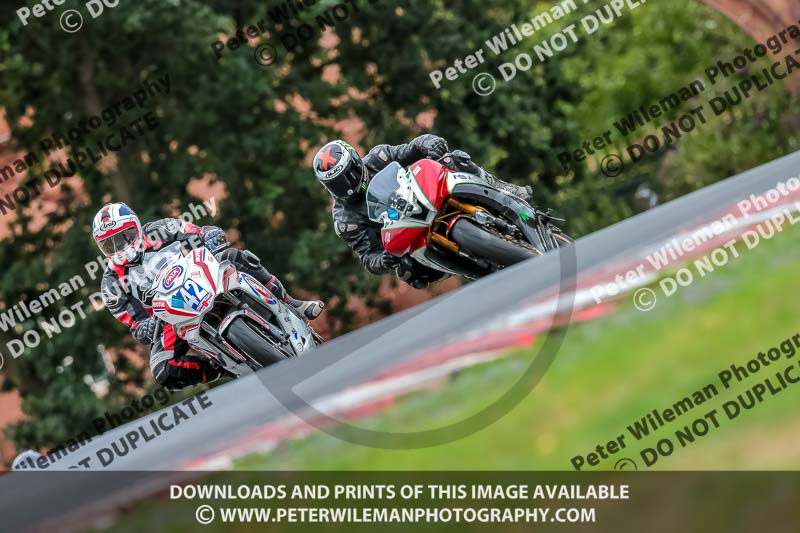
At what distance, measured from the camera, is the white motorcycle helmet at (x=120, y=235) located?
9203mm

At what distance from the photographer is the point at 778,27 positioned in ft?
60.3

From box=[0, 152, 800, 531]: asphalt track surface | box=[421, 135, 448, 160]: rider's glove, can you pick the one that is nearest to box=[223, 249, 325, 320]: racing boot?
box=[421, 135, 448, 160]: rider's glove

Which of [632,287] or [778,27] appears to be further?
[778,27]

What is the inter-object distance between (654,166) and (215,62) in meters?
11.0

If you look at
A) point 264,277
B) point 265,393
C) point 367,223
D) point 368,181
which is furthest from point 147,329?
point 265,393

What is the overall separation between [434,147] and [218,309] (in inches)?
80.6

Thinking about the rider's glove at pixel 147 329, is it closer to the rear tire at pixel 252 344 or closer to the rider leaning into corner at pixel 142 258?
the rider leaning into corner at pixel 142 258

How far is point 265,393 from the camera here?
10.8ft

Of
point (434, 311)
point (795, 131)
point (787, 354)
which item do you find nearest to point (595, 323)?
point (787, 354)

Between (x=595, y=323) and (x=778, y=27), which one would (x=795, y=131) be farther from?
(x=595, y=323)

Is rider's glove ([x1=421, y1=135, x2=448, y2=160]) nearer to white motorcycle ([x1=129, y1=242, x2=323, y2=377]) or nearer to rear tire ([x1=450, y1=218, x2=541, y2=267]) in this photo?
rear tire ([x1=450, y1=218, x2=541, y2=267])

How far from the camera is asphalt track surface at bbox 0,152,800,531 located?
2.80 m

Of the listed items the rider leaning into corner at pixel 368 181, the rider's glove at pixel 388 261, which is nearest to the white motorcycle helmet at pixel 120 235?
the rider leaning into corner at pixel 368 181

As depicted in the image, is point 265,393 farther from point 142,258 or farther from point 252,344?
point 142,258
